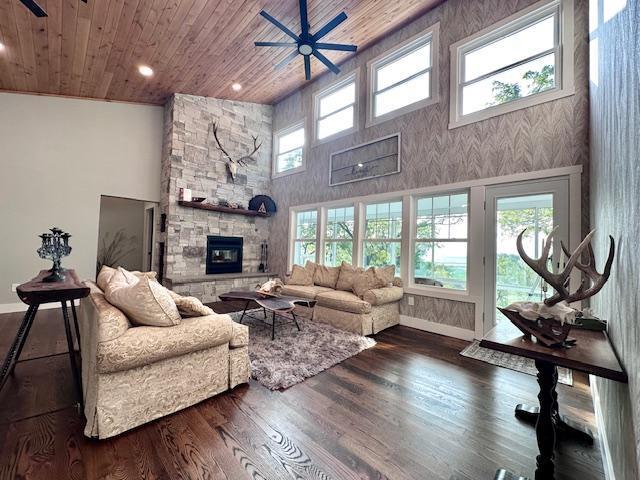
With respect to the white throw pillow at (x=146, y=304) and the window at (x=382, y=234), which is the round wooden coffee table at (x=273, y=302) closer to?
the white throw pillow at (x=146, y=304)

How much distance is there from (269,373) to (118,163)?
537 centimetres

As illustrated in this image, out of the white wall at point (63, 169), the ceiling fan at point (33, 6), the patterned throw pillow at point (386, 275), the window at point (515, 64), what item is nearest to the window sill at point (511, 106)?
the window at point (515, 64)

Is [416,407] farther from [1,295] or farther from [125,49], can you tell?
[1,295]

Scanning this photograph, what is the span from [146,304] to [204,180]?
15.5 feet

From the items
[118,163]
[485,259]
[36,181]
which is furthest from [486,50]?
[36,181]

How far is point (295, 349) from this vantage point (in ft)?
9.87

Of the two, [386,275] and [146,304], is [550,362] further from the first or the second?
[386,275]

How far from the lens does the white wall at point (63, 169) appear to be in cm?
440

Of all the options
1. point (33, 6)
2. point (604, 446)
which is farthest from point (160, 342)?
point (33, 6)

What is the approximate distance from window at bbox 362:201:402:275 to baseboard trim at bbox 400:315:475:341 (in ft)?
2.53

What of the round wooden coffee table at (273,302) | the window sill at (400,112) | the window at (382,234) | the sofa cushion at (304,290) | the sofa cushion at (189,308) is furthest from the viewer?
the window at (382,234)

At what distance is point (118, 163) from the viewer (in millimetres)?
5422

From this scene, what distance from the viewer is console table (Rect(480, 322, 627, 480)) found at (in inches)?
45.0

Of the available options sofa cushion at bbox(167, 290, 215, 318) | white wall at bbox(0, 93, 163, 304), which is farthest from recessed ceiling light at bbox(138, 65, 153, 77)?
sofa cushion at bbox(167, 290, 215, 318)
